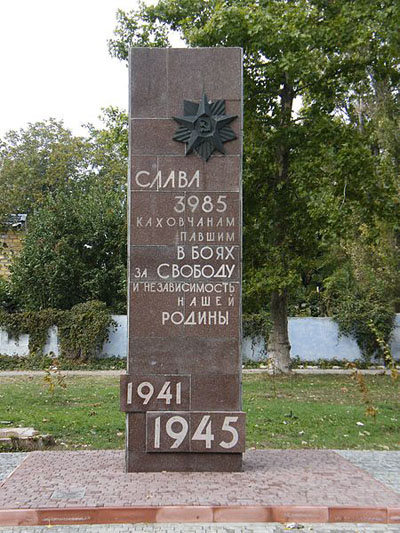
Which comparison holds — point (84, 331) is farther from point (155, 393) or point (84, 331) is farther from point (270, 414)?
point (155, 393)

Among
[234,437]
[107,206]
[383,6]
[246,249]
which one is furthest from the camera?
[107,206]

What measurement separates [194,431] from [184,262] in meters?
1.99

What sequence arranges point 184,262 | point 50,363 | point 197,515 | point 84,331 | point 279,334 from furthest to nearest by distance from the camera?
point 84,331 < point 50,363 < point 279,334 < point 184,262 < point 197,515

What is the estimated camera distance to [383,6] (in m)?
18.9

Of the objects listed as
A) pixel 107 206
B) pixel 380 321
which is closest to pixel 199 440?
pixel 380 321

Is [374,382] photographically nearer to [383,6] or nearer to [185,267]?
[383,6]

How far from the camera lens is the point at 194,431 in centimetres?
830

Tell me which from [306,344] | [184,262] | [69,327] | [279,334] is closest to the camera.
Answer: [184,262]

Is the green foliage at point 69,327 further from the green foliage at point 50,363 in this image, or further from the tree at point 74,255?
the tree at point 74,255

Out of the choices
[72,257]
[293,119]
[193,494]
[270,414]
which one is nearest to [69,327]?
[72,257]

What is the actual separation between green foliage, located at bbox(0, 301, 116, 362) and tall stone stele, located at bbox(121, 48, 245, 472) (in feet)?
56.6

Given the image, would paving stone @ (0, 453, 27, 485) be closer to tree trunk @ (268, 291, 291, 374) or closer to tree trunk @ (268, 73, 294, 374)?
tree trunk @ (268, 73, 294, 374)

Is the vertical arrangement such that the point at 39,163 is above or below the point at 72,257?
above

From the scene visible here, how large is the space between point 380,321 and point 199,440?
18395 millimetres
